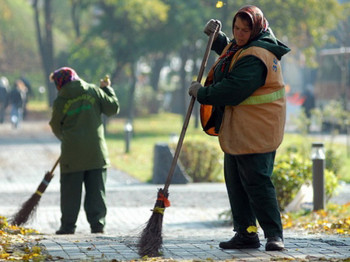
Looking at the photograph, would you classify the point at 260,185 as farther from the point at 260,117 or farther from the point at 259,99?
the point at 259,99

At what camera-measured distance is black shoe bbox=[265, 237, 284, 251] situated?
21.3 ft

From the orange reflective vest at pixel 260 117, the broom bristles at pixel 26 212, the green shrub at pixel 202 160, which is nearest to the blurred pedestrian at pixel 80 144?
the broom bristles at pixel 26 212

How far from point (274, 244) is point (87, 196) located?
10.8ft

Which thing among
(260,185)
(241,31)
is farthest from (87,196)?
(241,31)

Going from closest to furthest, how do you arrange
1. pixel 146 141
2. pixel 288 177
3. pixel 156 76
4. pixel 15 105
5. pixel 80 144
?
pixel 80 144 → pixel 288 177 → pixel 146 141 → pixel 15 105 → pixel 156 76

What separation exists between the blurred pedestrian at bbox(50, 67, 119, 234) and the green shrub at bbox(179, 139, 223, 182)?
6.69m

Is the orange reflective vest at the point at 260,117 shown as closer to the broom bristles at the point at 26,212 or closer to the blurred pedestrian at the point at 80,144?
the blurred pedestrian at the point at 80,144

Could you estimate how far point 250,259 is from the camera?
6.18m

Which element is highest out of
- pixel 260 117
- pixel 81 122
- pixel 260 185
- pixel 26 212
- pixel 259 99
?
pixel 259 99

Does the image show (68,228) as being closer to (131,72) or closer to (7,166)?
(7,166)

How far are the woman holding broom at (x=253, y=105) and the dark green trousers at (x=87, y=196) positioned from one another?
2980 millimetres

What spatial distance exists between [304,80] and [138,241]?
5455 centimetres

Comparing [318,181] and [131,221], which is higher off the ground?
[318,181]

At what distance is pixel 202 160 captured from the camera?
1630cm
